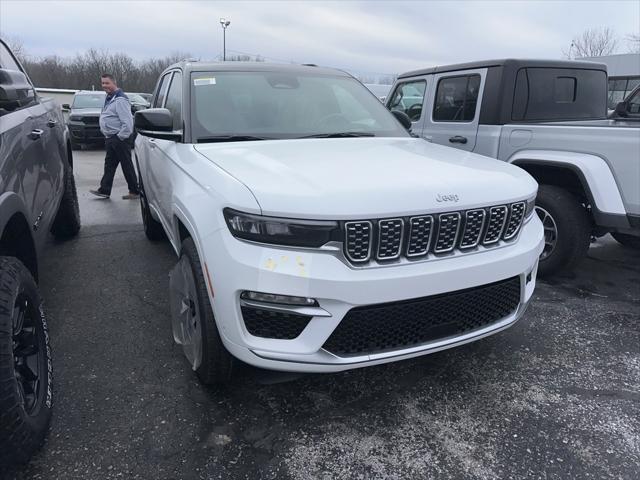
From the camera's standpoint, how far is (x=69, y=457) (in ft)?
7.04

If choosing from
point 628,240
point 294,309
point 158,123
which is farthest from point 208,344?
point 628,240

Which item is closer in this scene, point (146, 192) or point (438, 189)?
point (438, 189)

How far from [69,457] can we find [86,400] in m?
0.43

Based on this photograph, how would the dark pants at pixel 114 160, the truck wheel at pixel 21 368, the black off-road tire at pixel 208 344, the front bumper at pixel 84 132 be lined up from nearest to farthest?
Result: the truck wheel at pixel 21 368
the black off-road tire at pixel 208 344
the dark pants at pixel 114 160
the front bumper at pixel 84 132

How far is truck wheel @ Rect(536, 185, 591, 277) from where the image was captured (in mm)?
4057

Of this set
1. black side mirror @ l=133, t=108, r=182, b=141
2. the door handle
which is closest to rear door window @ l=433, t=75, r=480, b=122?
black side mirror @ l=133, t=108, r=182, b=141

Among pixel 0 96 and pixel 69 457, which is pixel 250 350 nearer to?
pixel 69 457

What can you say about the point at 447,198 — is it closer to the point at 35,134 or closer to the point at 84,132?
the point at 35,134

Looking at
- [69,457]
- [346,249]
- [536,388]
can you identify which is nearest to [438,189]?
[346,249]

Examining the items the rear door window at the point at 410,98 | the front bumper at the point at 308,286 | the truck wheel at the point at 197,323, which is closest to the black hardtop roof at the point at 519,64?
the rear door window at the point at 410,98

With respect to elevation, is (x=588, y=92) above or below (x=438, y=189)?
above

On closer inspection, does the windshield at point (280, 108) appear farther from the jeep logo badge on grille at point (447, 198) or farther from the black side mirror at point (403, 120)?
the jeep logo badge on grille at point (447, 198)

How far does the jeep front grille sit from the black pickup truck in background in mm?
1436

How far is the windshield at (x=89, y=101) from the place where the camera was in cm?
1409
